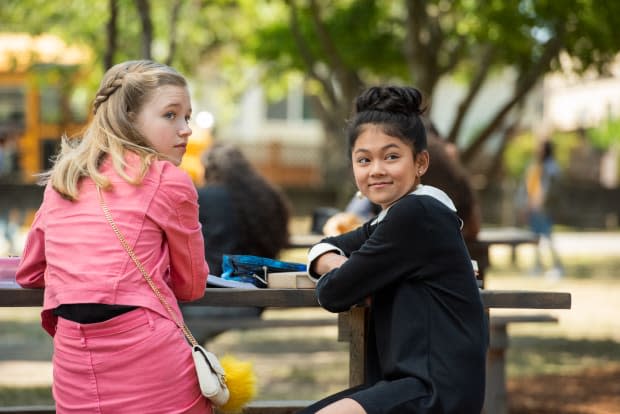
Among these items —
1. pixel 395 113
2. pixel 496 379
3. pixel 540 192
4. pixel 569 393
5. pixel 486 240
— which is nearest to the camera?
pixel 395 113

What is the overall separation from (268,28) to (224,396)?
11911 mm

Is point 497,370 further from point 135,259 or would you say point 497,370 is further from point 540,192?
point 540,192

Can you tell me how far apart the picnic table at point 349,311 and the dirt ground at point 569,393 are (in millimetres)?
3531

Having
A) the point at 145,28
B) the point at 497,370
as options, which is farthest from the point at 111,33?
the point at 497,370

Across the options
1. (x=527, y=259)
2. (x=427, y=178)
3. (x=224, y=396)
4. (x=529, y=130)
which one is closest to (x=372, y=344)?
(x=224, y=396)

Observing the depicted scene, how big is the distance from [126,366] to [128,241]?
0.35 meters

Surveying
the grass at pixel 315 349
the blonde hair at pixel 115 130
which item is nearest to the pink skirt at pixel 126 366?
the blonde hair at pixel 115 130

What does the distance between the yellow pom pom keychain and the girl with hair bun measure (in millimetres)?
276

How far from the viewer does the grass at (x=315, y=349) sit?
7.93 metres

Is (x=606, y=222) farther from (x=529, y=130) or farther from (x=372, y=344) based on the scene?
(x=372, y=344)

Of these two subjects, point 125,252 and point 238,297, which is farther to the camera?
point 238,297

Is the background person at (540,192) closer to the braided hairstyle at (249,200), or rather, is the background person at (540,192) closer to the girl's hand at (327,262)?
the braided hairstyle at (249,200)

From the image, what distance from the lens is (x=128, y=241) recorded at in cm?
334

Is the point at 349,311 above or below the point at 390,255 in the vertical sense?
below
